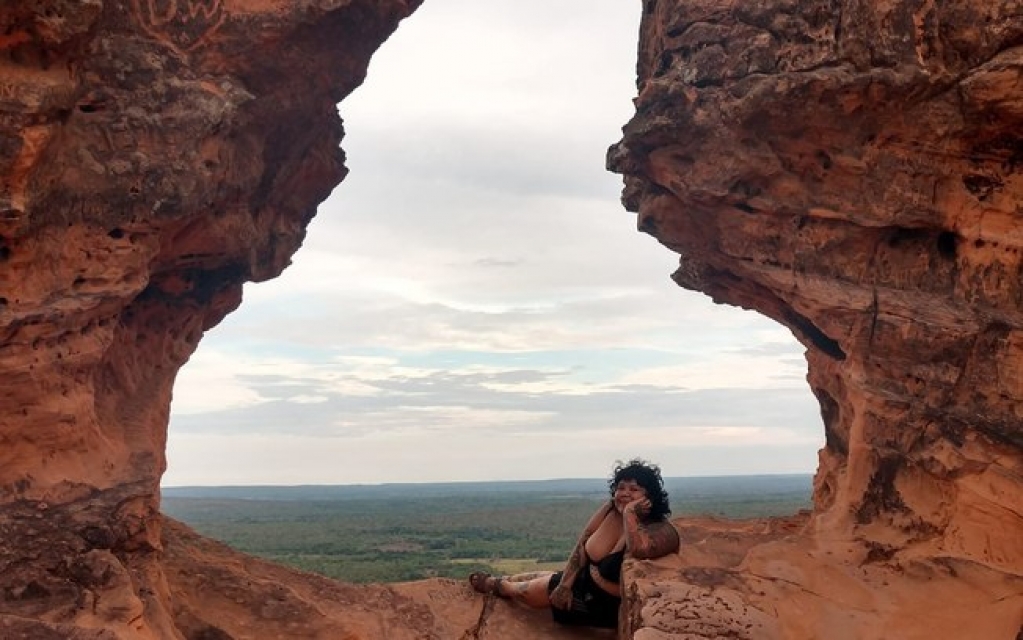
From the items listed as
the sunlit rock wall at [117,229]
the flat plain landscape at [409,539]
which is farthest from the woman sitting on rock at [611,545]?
the flat plain landscape at [409,539]

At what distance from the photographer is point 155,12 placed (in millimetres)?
11242

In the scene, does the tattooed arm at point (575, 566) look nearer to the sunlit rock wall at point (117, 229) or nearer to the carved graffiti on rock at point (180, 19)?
the sunlit rock wall at point (117, 229)

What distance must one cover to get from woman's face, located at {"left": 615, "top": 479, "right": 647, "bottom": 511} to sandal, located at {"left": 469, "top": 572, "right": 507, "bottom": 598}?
2.63 meters

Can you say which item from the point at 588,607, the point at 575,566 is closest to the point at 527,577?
the point at 575,566

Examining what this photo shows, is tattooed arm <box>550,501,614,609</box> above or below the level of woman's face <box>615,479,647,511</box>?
below

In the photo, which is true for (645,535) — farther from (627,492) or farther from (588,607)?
(588,607)

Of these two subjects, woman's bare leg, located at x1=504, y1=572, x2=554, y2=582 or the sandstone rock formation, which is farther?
woman's bare leg, located at x1=504, y1=572, x2=554, y2=582

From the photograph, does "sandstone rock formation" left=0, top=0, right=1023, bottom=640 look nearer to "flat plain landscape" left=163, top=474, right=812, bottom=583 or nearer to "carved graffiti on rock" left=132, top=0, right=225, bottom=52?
"carved graffiti on rock" left=132, top=0, right=225, bottom=52

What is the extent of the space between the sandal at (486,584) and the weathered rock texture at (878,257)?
3.71m

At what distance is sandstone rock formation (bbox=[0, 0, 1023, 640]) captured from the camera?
9.57 m

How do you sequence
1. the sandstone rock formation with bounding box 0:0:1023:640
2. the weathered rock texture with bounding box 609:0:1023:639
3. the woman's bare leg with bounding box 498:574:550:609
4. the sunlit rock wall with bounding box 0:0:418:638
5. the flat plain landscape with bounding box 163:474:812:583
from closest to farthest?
1. the sunlit rock wall with bounding box 0:0:418:638
2. the sandstone rock formation with bounding box 0:0:1023:640
3. the weathered rock texture with bounding box 609:0:1023:639
4. the woman's bare leg with bounding box 498:574:550:609
5. the flat plain landscape with bounding box 163:474:812:583

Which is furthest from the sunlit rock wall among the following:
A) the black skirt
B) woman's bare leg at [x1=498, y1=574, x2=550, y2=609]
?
the black skirt

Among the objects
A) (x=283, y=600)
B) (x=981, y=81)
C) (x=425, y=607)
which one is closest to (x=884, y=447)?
(x=981, y=81)

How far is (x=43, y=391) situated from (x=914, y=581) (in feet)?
31.3
